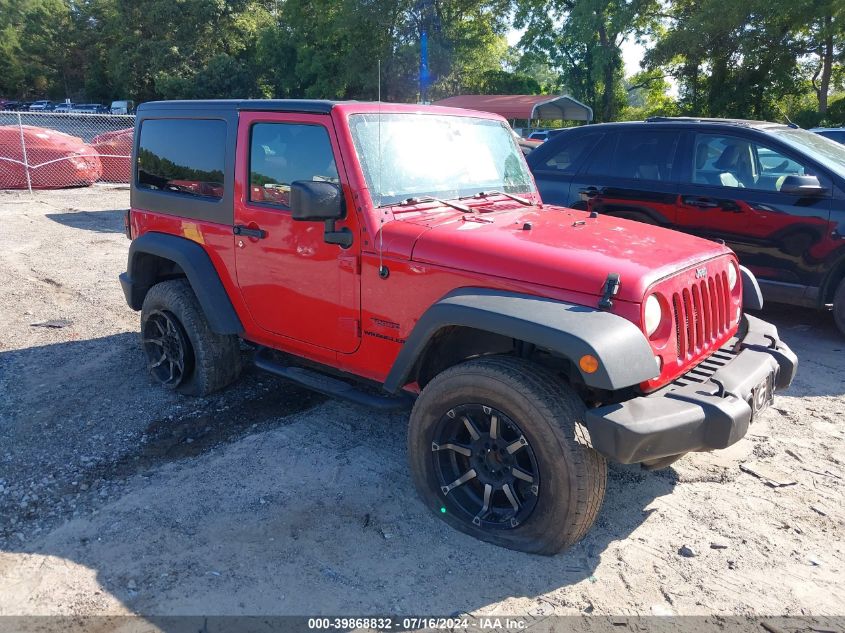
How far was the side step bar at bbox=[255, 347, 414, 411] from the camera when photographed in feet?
11.8

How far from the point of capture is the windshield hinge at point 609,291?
276 cm

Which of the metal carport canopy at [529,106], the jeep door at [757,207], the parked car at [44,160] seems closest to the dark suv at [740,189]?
the jeep door at [757,207]

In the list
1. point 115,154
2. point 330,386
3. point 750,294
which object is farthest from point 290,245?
point 115,154

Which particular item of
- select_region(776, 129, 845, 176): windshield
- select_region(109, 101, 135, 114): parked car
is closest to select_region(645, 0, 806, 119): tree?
select_region(776, 129, 845, 176): windshield

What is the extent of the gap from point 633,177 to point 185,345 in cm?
452

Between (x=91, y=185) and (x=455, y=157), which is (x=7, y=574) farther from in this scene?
(x=91, y=185)

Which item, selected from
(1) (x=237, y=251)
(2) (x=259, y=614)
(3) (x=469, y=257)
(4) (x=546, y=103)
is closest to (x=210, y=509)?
(2) (x=259, y=614)

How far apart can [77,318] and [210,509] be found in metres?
3.96

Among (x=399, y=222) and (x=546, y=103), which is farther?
(x=546, y=103)

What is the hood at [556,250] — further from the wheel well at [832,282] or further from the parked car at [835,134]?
the parked car at [835,134]

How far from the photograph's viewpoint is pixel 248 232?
3996 millimetres

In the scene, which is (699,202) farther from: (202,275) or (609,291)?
(202,275)

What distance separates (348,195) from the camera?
11.3 feet

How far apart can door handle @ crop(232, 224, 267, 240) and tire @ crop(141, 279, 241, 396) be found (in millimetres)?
798
